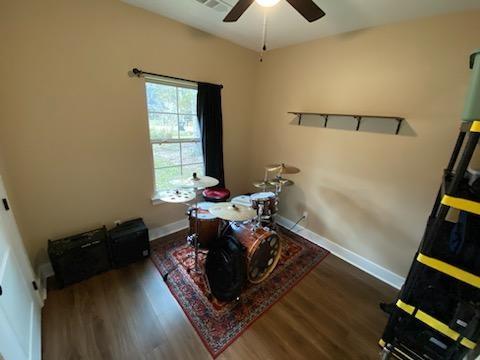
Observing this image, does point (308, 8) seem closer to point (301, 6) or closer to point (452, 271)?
point (301, 6)

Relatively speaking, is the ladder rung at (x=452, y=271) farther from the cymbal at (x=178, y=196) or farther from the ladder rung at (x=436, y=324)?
the cymbal at (x=178, y=196)

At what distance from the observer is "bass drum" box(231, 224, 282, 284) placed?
5.49 ft

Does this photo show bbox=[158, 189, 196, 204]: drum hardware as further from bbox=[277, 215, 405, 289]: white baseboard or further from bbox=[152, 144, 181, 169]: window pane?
bbox=[277, 215, 405, 289]: white baseboard

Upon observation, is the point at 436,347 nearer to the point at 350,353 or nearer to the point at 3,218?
the point at 350,353

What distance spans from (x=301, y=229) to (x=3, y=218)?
2.75m

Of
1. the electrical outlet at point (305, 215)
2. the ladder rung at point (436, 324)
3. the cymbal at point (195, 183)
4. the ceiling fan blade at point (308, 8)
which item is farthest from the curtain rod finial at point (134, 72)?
the ladder rung at point (436, 324)

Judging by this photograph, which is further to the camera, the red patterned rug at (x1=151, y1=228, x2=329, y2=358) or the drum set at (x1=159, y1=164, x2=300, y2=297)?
the drum set at (x1=159, y1=164, x2=300, y2=297)

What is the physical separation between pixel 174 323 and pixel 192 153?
1.80m

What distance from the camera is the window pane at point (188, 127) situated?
241cm

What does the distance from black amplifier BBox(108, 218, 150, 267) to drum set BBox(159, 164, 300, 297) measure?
399 mm

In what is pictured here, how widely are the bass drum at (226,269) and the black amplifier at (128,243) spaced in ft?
2.67

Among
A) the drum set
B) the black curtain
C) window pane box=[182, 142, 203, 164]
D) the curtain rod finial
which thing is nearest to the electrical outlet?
the drum set

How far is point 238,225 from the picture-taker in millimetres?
1882

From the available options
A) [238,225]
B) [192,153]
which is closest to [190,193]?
[238,225]
